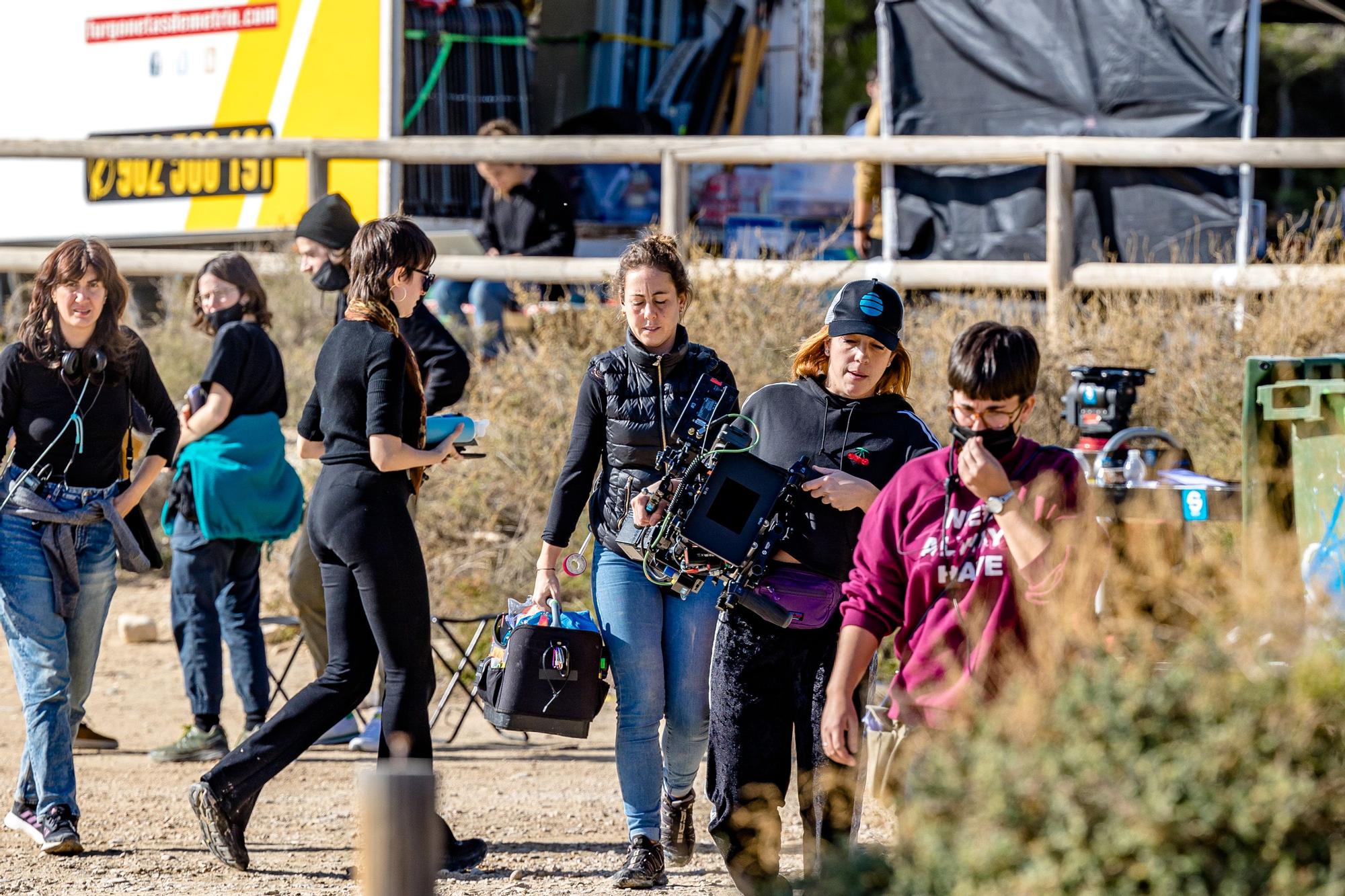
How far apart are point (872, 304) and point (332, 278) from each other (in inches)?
103

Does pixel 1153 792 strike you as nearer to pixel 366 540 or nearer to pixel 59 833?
pixel 366 540

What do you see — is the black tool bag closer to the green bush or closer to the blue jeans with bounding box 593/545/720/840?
the blue jeans with bounding box 593/545/720/840

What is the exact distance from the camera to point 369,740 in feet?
22.4

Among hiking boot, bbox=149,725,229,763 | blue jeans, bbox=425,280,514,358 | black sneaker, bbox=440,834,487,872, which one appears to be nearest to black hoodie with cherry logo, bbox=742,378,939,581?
black sneaker, bbox=440,834,487,872

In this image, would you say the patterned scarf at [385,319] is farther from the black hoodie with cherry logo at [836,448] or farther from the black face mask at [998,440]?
the black face mask at [998,440]

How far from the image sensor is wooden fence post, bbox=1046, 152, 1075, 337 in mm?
8953

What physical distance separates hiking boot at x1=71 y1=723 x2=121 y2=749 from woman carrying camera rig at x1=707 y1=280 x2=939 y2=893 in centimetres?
346

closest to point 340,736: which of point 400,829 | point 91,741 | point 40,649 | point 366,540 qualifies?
point 91,741

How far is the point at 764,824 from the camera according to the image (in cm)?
385

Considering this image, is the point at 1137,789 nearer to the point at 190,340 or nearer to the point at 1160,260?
the point at 1160,260

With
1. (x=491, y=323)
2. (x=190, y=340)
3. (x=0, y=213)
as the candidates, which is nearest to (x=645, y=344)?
(x=491, y=323)

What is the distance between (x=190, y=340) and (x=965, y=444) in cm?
830

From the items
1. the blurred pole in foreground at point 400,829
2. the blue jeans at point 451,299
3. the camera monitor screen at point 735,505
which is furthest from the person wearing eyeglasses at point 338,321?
the blue jeans at point 451,299

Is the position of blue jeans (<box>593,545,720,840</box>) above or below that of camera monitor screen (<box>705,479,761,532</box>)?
below
